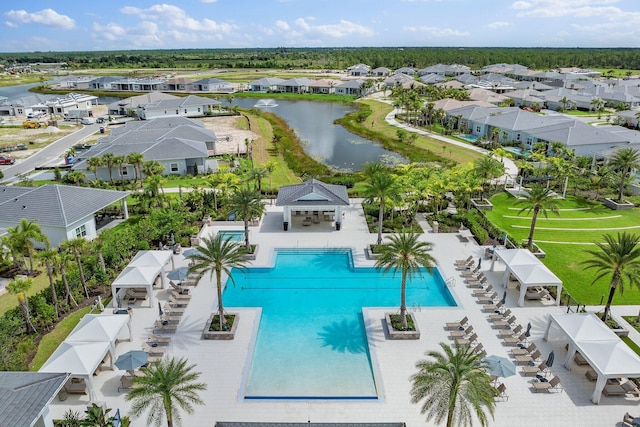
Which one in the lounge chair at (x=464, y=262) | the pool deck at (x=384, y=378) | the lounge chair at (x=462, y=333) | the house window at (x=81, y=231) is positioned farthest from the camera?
the house window at (x=81, y=231)

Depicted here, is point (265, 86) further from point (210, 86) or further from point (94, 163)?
point (94, 163)

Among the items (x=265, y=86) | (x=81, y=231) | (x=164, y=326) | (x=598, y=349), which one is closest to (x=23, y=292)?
(x=164, y=326)

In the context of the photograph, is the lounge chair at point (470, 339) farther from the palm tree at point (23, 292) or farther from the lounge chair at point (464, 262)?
the palm tree at point (23, 292)

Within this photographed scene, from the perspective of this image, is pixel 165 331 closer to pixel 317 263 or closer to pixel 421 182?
pixel 317 263

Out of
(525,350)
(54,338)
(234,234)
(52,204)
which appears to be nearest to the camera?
(525,350)

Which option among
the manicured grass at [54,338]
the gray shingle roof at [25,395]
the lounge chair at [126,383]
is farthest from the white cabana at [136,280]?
the gray shingle roof at [25,395]

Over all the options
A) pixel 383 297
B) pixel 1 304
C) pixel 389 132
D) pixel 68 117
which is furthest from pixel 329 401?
pixel 68 117
